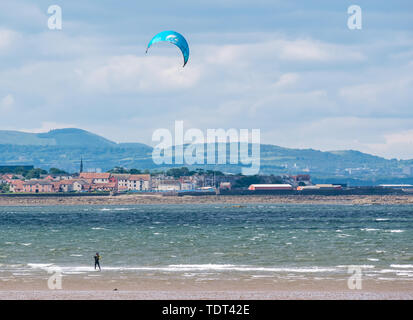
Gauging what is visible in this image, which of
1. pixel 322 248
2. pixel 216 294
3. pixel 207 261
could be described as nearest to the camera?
pixel 216 294

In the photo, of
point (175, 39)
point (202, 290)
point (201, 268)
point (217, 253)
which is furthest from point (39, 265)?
point (175, 39)

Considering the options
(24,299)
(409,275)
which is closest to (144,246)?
(409,275)

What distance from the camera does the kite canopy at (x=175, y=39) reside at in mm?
45656

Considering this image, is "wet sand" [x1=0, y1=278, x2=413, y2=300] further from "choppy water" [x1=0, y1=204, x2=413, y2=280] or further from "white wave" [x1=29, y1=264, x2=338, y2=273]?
"white wave" [x1=29, y1=264, x2=338, y2=273]

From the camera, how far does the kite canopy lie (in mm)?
45656

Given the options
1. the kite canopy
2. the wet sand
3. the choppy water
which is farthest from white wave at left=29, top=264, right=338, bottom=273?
the kite canopy

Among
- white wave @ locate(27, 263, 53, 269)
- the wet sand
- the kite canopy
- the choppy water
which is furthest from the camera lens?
the kite canopy

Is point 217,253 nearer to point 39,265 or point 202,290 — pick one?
point 39,265

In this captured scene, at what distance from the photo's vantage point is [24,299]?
26.7 meters

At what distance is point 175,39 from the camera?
45.8 metres

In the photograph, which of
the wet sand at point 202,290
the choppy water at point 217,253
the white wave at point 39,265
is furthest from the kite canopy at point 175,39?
the wet sand at point 202,290

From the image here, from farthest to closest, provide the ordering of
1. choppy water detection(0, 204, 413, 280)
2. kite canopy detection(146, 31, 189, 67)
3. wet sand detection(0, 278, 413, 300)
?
kite canopy detection(146, 31, 189, 67)
choppy water detection(0, 204, 413, 280)
wet sand detection(0, 278, 413, 300)
